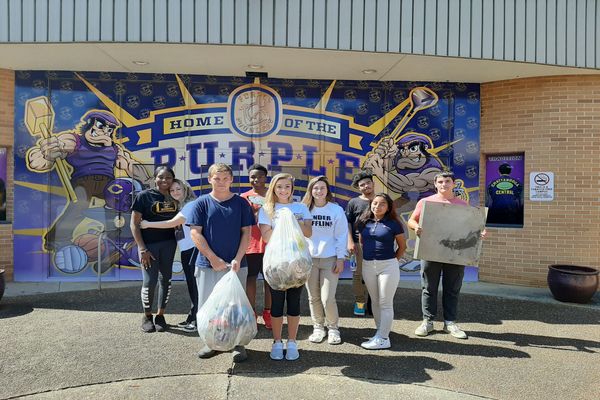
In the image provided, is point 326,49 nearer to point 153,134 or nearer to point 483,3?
point 483,3

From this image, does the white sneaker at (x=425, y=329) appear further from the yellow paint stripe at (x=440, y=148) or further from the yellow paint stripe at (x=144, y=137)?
the yellow paint stripe at (x=144, y=137)

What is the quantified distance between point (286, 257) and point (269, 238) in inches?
17.0

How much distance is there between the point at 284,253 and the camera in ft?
12.7

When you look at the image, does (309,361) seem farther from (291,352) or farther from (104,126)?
(104,126)

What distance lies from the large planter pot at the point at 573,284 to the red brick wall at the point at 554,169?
3.01 feet

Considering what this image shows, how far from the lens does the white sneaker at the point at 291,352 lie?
4.25 meters

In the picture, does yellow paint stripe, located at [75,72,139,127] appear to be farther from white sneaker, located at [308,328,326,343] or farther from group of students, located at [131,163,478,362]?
white sneaker, located at [308,328,326,343]

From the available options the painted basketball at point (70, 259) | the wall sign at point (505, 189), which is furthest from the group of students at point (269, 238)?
the wall sign at point (505, 189)

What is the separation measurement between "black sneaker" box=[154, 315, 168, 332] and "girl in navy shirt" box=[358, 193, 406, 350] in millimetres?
2202

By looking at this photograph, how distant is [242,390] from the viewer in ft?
12.0

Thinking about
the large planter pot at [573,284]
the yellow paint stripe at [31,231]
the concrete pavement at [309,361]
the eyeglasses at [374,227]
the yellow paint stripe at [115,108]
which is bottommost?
the concrete pavement at [309,361]

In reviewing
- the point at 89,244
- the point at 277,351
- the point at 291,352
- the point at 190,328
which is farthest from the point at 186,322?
the point at 89,244

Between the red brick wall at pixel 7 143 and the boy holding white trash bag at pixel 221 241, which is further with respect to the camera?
the red brick wall at pixel 7 143

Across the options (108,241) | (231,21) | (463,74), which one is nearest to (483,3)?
(463,74)
